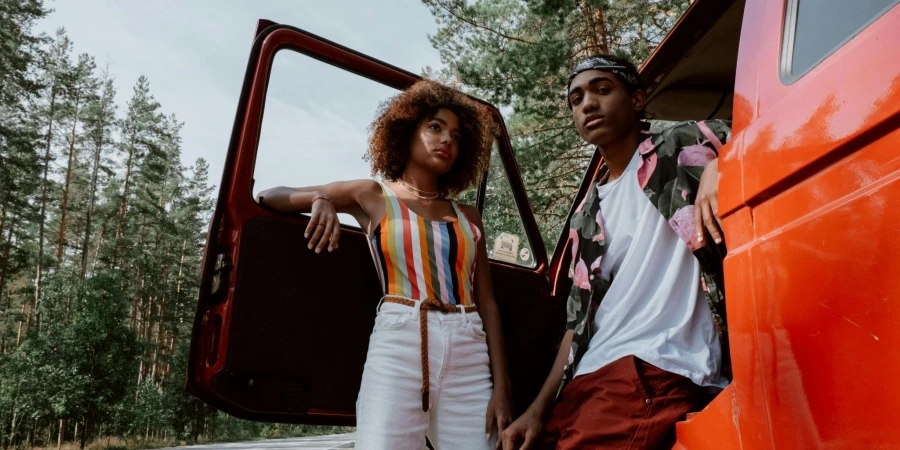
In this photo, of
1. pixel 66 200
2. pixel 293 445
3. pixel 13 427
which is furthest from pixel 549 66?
pixel 13 427

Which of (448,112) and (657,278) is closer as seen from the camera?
(657,278)

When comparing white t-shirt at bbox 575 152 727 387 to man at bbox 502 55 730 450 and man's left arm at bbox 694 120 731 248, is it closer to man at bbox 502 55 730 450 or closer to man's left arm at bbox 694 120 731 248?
man at bbox 502 55 730 450

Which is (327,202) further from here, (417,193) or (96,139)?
(96,139)

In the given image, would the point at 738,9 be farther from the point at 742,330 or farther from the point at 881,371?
the point at 881,371

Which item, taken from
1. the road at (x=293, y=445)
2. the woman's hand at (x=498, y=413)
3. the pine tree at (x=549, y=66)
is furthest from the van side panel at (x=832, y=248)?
the road at (x=293, y=445)

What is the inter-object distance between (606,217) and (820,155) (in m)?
0.86

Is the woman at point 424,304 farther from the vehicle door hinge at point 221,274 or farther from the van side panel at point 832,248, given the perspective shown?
the van side panel at point 832,248

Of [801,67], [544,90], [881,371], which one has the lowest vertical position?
[881,371]

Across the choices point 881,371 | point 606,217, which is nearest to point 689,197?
point 606,217

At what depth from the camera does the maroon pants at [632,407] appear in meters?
1.36

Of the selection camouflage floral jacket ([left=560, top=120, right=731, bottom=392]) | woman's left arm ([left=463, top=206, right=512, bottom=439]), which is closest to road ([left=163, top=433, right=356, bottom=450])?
woman's left arm ([left=463, top=206, right=512, bottom=439])

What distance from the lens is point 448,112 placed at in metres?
2.36

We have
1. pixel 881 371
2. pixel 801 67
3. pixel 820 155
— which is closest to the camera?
pixel 881 371

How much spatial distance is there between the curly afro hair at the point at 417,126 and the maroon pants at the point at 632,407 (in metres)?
1.18
